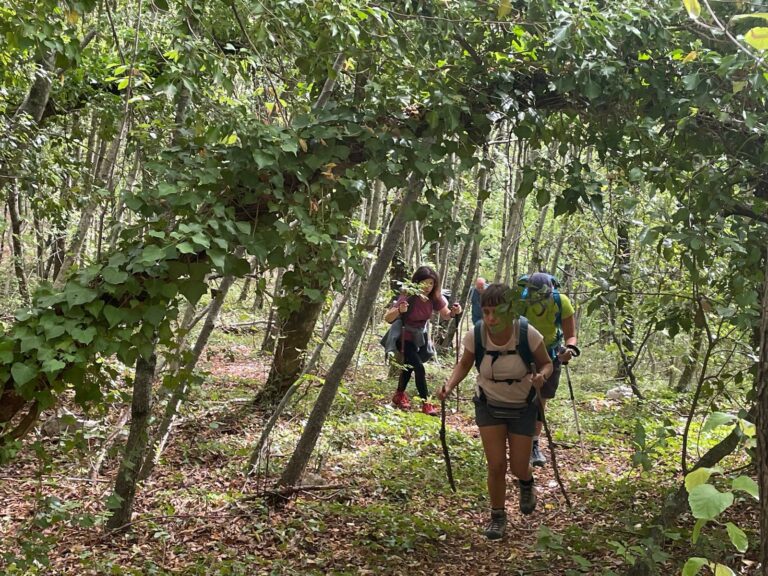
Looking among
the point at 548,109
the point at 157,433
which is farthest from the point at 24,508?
the point at 548,109

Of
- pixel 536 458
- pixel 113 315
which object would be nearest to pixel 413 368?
pixel 536 458

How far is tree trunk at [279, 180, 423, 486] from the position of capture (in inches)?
187

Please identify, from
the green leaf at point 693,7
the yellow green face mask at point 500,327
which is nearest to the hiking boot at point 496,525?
the yellow green face mask at point 500,327

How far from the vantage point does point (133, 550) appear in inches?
166

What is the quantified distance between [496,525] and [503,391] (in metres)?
1.01

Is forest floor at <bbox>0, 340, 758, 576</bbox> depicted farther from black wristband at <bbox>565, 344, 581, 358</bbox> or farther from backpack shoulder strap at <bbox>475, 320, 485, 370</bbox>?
backpack shoulder strap at <bbox>475, 320, 485, 370</bbox>

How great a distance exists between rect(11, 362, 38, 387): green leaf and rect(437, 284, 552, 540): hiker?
282 centimetres

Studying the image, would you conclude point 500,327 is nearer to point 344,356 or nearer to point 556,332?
point 344,356

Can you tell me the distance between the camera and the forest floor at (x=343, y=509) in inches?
154

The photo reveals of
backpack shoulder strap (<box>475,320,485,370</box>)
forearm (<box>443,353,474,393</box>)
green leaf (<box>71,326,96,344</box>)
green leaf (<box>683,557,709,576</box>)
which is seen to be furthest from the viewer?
forearm (<box>443,353,474,393</box>)

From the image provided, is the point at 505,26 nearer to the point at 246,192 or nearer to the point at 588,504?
the point at 246,192

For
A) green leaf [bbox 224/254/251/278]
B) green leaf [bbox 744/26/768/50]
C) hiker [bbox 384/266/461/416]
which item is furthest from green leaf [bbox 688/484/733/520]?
hiker [bbox 384/266/461/416]

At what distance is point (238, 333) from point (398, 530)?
10.6 m

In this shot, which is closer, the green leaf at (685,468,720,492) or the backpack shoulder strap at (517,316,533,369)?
the green leaf at (685,468,720,492)
